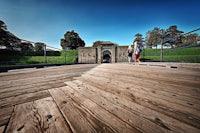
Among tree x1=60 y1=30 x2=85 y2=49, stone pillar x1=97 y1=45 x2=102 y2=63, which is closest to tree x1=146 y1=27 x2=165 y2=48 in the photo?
stone pillar x1=97 y1=45 x2=102 y2=63

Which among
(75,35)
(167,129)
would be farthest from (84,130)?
(75,35)

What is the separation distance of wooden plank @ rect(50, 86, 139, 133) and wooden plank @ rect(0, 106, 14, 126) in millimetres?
419

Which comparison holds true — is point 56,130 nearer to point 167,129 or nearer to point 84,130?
point 84,130

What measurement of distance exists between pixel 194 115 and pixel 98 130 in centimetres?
81

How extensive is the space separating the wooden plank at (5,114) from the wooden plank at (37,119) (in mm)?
31

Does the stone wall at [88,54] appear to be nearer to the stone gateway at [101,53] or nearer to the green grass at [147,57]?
the stone gateway at [101,53]

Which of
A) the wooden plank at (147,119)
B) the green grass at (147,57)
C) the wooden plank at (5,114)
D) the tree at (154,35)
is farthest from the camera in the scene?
the tree at (154,35)

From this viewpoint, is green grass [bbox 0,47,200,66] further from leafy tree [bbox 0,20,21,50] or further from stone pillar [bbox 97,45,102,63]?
stone pillar [bbox 97,45,102,63]

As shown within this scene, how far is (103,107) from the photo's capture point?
2.81 feet

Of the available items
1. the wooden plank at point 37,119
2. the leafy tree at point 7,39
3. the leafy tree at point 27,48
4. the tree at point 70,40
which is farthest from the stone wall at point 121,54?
the tree at point 70,40

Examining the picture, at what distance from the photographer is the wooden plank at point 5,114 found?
2.22ft

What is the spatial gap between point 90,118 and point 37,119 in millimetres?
471

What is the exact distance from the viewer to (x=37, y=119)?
→ 2.30ft

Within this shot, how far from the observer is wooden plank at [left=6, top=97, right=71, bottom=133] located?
59cm
